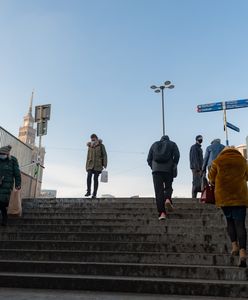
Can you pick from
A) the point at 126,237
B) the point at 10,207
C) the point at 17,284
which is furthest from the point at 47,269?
the point at 10,207

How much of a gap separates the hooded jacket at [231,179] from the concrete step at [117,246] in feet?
2.25

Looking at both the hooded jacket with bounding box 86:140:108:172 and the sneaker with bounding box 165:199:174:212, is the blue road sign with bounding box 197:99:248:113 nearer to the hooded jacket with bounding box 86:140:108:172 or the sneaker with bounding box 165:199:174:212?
the hooded jacket with bounding box 86:140:108:172

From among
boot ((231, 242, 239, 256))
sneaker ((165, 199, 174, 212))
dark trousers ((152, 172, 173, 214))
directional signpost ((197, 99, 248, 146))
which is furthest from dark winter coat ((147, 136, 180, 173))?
directional signpost ((197, 99, 248, 146))

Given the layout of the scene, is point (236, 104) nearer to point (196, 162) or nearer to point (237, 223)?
point (196, 162)

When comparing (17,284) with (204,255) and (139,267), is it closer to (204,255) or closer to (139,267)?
(139,267)

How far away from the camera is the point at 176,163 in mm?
7102

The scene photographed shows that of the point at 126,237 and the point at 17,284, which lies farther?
the point at 126,237

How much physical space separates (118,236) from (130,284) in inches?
63.7

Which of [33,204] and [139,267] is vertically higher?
[33,204]

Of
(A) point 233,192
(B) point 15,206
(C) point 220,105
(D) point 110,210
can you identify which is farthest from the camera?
(C) point 220,105

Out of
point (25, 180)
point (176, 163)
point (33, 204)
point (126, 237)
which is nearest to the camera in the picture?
point (126, 237)

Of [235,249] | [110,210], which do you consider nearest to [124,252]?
[235,249]

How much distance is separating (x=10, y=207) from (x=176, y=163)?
10.9 ft

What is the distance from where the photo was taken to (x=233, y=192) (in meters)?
4.83
